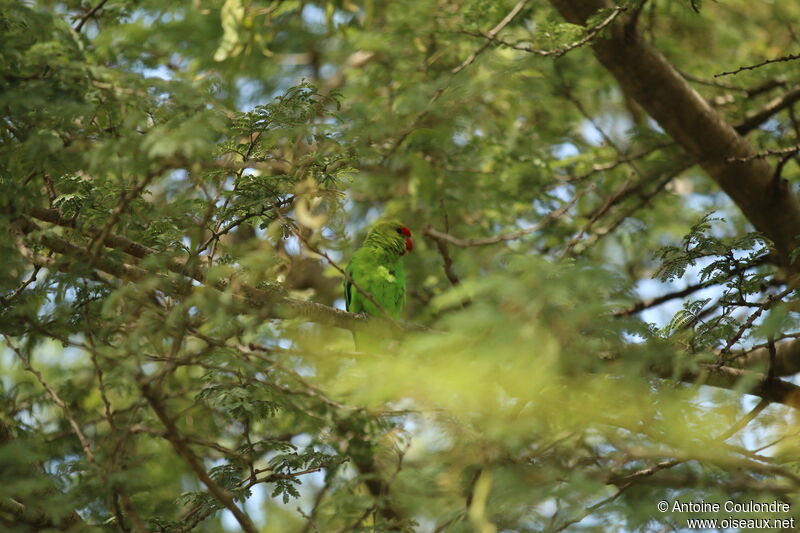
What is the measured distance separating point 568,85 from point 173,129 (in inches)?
176

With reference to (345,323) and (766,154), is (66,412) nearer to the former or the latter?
(345,323)

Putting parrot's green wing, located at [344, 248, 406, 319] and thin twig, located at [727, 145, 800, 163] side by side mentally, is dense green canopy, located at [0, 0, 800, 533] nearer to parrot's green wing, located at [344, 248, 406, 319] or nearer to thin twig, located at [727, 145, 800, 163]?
thin twig, located at [727, 145, 800, 163]

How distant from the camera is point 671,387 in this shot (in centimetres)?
273

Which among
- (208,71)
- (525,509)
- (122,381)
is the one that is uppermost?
(208,71)

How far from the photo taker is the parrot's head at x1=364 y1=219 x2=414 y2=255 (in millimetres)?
5555

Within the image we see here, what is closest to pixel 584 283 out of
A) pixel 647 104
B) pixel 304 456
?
pixel 304 456

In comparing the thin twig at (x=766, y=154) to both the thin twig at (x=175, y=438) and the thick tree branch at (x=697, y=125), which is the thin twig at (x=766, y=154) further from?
the thin twig at (x=175, y=438)

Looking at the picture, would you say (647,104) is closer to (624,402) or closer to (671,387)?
(671,387)

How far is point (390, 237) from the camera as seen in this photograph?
5633mm

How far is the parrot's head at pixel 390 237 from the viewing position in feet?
18.2

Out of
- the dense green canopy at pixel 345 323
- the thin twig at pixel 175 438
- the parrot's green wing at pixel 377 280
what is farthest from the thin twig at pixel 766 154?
the thin twig at pixel 175 438

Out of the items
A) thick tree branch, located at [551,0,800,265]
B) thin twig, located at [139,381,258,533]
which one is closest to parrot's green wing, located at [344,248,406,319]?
thick tree branch, located at [551,0,800,265]

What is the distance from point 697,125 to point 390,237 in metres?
2.44

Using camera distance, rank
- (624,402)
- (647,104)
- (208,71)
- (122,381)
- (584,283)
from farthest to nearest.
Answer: (208,71), (647,104), (122,381), (624,402), (584,283)
